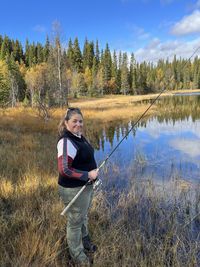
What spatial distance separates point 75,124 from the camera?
3051mm

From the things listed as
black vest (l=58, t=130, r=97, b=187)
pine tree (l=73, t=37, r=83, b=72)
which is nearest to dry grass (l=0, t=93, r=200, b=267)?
black vest (l=58, t=130, r=97, b=187)

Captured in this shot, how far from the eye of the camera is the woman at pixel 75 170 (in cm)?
290

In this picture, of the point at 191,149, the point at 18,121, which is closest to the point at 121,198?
the point at 191,149

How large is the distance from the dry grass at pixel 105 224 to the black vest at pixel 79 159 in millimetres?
886

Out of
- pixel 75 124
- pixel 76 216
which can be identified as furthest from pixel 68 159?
pixel 76 216

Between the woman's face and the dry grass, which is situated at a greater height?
the woman's face

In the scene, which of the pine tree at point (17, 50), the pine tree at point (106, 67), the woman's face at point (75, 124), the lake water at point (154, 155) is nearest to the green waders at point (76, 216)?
the woman's face at point (75, 124)

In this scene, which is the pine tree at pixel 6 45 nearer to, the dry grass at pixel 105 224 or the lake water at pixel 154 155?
the lake water at pixel 154 155

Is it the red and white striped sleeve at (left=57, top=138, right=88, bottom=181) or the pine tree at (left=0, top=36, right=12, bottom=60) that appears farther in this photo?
the pine tree at (left=0, top=36, right=12, bottom=60)

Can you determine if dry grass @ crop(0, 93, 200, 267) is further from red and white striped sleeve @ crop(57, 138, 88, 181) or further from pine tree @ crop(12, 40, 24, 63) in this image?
pine tree @ crop(12, 40, 24, 63)

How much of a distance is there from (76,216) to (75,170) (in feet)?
1.87

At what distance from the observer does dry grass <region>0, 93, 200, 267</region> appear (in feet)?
11.0

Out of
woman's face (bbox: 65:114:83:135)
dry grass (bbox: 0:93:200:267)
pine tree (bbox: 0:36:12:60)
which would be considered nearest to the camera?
woman's face (bbox: 65:114:83:135)

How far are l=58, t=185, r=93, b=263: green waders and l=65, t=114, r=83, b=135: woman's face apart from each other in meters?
0.62
